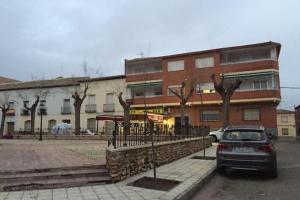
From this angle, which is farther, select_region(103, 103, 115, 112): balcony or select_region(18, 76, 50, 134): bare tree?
Result: select_region(18, 76, 50, 134): bare tree

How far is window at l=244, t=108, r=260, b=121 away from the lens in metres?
39.0

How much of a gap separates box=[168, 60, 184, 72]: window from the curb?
31676 mm

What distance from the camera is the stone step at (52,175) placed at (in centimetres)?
893

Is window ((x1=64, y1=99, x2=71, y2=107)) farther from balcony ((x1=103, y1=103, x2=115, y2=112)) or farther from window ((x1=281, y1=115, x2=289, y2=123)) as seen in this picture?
window ((x1=281, y1=115, x2=289, y2=123))

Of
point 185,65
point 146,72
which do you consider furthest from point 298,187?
point 146,72

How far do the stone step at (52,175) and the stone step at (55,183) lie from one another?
0.19 meters

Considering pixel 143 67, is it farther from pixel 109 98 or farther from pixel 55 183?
pixel 55 183

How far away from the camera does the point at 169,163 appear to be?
13766 millimetres

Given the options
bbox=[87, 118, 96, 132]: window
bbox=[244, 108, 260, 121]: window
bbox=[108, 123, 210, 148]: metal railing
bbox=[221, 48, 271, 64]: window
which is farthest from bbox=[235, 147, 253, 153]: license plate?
bbox=[87, 118, 96, 132]: window

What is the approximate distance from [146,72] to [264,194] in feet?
123

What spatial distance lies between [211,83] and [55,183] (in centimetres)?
3401

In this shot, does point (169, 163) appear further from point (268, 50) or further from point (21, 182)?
point (268, 50)

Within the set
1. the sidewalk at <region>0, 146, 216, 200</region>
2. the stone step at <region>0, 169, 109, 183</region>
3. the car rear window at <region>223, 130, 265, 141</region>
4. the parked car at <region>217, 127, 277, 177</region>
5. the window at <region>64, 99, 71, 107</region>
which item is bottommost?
the sidewalk at <region>0, 146, 216, 200</region>

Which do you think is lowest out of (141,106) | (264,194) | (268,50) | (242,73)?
(264,194)
